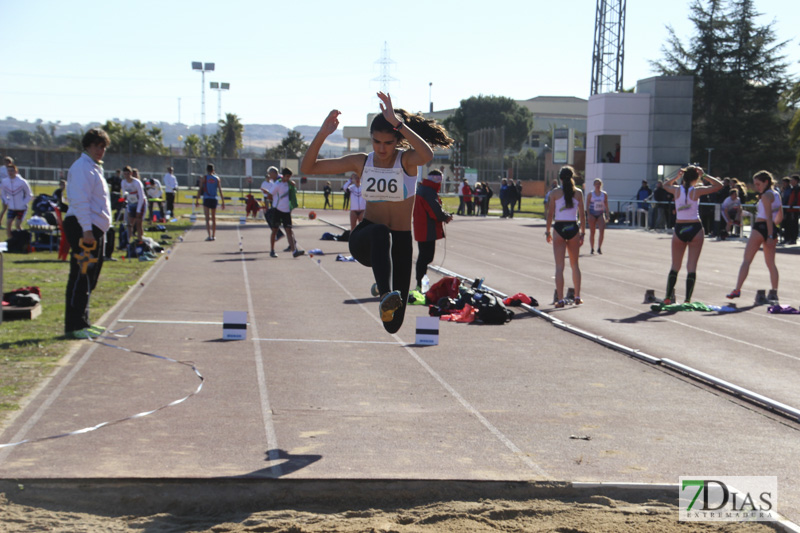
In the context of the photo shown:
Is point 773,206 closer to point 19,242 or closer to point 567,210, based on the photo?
point 567,210

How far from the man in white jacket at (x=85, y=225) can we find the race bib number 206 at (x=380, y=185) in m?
4.61

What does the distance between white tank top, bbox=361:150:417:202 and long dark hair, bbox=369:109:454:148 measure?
247mm

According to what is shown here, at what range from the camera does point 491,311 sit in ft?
39.1

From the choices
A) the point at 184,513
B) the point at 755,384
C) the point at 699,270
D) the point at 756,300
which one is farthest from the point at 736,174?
the point at 184,513

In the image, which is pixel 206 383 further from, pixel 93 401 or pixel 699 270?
pixel 699 270

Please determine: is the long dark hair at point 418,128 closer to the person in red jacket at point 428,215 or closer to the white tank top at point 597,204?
the person in red jacket at point 428,215

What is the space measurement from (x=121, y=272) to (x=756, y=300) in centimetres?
1194

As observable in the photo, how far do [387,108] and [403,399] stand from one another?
9.03ft

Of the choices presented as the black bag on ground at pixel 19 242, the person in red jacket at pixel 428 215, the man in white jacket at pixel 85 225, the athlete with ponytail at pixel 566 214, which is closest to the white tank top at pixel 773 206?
the athlete with ponytail at pixel 566 214

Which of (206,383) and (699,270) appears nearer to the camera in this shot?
(206,383)

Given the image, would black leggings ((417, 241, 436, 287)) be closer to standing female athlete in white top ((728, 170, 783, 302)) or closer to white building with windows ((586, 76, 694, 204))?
standing female athlete in white top ((728, 170, 783, 302))

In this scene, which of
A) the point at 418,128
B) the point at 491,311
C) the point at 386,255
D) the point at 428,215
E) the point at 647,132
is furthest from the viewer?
the point at 647,132

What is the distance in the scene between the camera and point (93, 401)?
23.4ft

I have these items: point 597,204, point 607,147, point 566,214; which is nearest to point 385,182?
point 566,214
